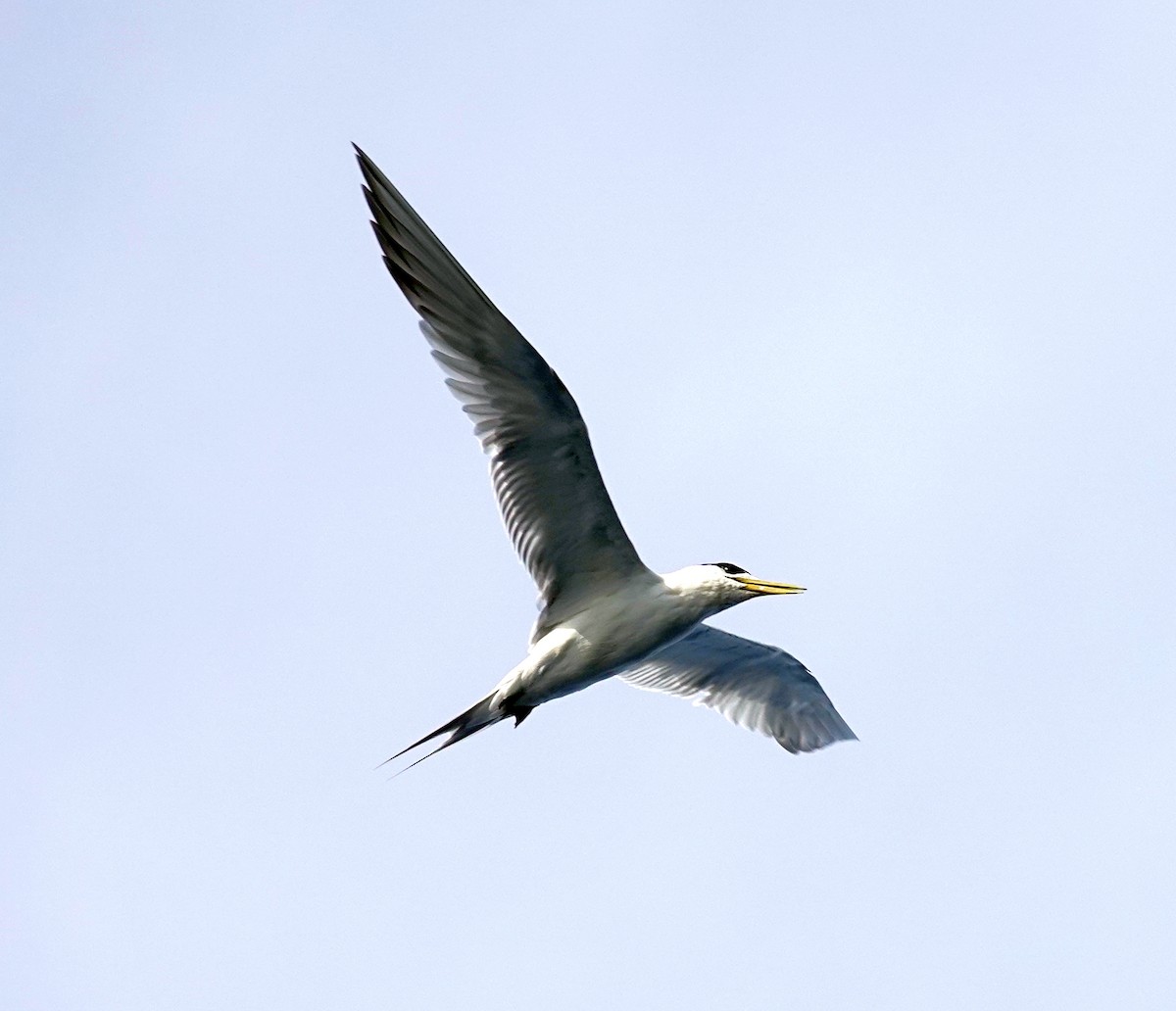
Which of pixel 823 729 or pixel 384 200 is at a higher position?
pixel 384 200

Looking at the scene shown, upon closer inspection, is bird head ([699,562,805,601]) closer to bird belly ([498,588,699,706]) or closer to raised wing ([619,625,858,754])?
bird belly ([498,588,699,706])

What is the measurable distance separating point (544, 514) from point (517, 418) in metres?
0.81

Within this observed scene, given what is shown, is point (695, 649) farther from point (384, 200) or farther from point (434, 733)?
point (384, 200)

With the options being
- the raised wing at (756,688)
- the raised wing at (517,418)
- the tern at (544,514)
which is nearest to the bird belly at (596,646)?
the tern at (544,514)

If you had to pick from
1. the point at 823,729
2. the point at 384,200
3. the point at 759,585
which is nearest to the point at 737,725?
the point at 823,729

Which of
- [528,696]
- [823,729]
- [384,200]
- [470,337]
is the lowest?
[823,729]

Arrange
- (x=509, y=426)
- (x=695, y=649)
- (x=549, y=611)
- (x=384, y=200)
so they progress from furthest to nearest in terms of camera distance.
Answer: (x=695, y=649), (x=549, y=611), (x=509, y=426), (x=384, y=200)

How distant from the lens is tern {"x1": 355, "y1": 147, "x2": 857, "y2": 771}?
998 centimetres

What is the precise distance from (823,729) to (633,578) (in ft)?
11.6

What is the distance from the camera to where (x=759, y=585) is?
10859mm

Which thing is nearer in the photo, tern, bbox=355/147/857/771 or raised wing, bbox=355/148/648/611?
raised wing, bbox=355/148/648/611

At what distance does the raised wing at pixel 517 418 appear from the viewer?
9867mm

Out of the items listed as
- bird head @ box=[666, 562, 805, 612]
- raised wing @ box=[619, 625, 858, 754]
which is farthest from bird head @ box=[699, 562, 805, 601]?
raised wing @ box=[619, 625, 858, 754]

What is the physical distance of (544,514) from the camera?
1088cm
